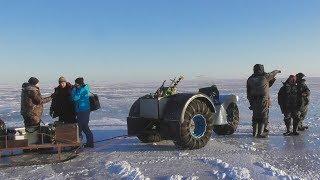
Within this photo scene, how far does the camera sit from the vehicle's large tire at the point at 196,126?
7660 mm

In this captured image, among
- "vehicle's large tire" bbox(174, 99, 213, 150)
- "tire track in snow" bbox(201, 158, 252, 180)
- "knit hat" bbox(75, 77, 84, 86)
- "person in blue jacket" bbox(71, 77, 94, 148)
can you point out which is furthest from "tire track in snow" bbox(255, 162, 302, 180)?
"knit hat" bbox(75, 77, 84, 86)

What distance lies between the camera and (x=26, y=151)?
8.08 meters

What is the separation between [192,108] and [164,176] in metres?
2.22

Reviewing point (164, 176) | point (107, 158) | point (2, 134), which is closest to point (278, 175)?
point (164, 176)

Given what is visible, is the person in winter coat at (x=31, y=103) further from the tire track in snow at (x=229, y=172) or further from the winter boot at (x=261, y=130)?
the winter boot at (x=261, y=130)

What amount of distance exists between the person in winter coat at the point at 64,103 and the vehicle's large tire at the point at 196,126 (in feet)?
8.07

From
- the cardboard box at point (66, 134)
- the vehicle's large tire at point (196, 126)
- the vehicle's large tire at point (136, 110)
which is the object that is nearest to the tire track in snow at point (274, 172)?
the vehicle's large tire at point (196, 126)

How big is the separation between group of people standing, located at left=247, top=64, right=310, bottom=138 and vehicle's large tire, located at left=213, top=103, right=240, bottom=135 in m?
0.57

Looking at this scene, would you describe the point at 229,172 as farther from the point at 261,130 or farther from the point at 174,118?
the point at 261,130

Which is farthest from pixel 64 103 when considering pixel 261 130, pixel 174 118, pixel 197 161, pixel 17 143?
pixel 261 130

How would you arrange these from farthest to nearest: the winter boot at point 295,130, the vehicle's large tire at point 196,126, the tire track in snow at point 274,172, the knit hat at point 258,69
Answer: the winter boot at point 295,130
the knit hat at point 258,69
the vehicle's large tire at point 196,126
the tire track in snow at point 274,172

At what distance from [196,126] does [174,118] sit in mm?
681

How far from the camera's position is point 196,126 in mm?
8148

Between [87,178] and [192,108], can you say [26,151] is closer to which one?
[87,178]
